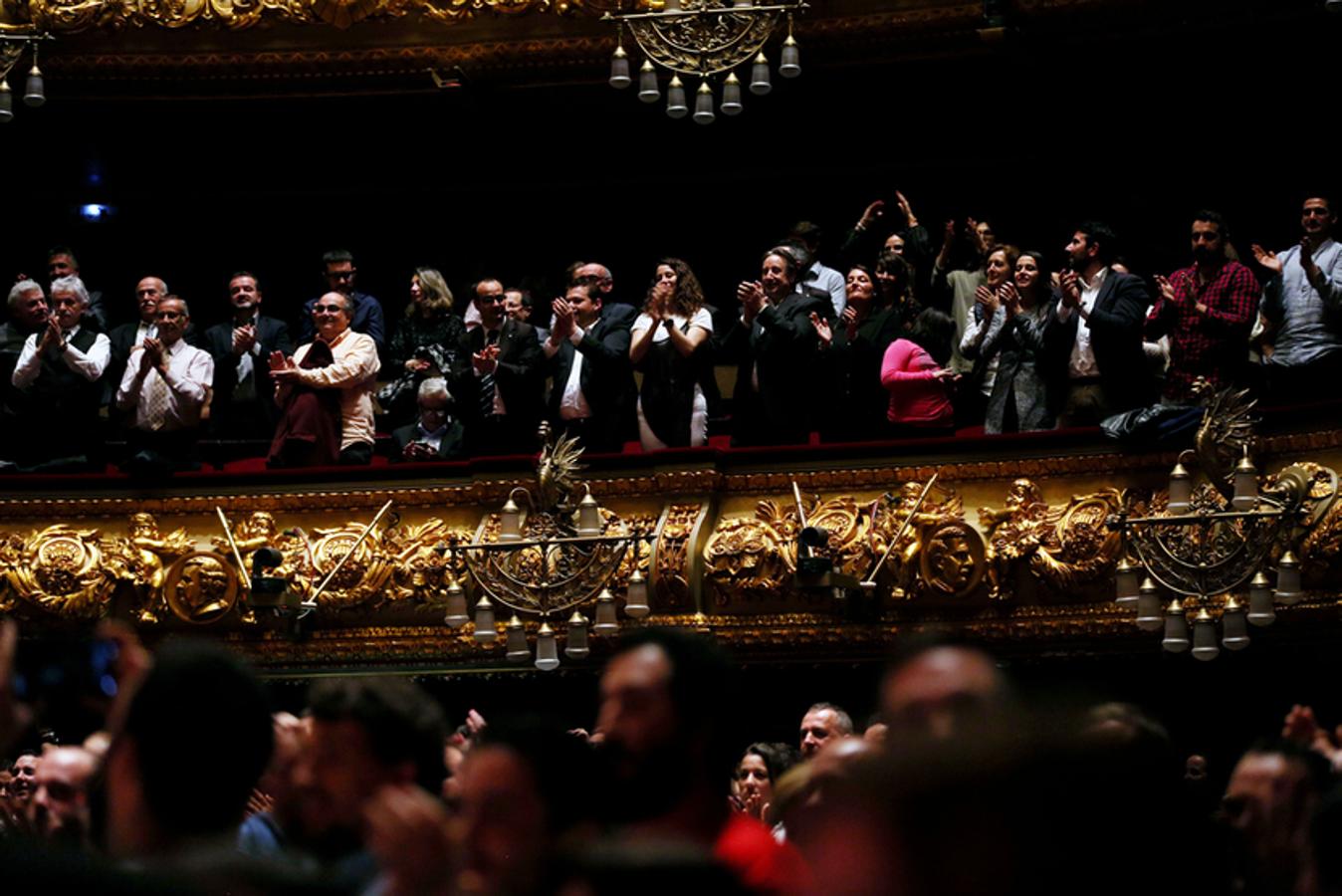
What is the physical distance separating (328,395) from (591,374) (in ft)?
4.56

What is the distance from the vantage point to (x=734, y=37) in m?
10.8

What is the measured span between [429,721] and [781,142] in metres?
10.4

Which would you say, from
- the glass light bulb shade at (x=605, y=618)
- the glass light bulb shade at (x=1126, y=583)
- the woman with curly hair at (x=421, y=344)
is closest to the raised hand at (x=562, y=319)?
the woman with curly hair at (x=421, y=344)

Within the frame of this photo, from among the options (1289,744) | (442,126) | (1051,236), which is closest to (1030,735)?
(1289,744)

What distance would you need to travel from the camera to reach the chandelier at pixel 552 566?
31.5 ft

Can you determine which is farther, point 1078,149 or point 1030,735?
point 1078,149

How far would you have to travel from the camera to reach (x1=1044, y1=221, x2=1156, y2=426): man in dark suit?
386 inches

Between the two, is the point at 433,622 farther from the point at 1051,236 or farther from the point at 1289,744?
the point at 1289,744

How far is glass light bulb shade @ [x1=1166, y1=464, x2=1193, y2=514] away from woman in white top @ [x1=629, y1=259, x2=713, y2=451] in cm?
249

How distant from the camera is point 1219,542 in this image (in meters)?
8.98

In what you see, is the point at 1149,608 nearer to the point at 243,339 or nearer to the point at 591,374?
the point at 591,374

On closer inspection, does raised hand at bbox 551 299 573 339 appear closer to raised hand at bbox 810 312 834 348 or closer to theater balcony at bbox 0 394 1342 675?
theater balcony at bbox 0 394 1342 675

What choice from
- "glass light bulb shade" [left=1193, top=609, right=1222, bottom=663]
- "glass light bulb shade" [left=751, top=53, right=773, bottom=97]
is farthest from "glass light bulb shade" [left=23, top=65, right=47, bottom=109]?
"glass light bulb shade" [left=1193, top=609, right=1222, bottom=663]

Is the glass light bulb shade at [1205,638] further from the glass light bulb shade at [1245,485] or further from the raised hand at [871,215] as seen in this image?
the raised hand at [871,215]
